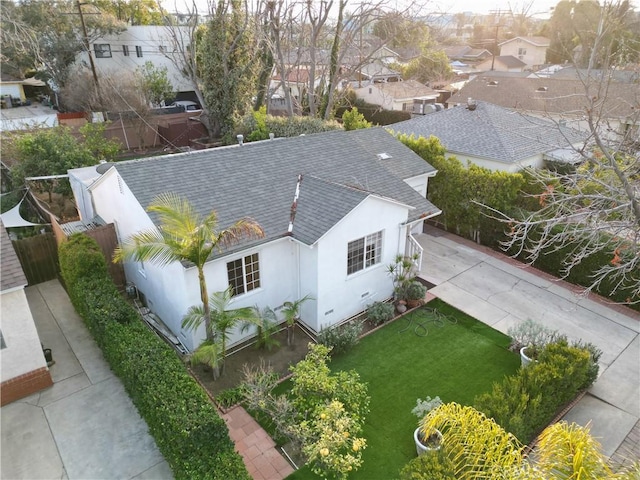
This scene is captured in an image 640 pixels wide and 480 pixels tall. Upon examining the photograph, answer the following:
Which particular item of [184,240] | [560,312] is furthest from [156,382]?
[560,312]

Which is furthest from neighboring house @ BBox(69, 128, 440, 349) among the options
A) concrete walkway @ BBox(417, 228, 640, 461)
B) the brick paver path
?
the brick paver path

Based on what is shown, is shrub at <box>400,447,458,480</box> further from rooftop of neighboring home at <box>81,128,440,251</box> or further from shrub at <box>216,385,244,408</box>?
rooftop of neighboring home at <box>81,128,440,251</box>

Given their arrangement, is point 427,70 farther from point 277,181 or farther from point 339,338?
point 339,338

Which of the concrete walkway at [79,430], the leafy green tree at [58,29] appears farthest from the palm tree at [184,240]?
the leafy green tree at [58,29]

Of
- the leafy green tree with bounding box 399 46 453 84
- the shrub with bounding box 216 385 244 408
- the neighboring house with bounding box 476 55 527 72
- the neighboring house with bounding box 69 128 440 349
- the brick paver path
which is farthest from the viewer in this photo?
the neighboring house with bounding box 476 55 527 72

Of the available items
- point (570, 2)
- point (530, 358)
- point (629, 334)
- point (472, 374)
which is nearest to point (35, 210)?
point (472, 374)

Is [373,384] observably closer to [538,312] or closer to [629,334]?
[538,312]

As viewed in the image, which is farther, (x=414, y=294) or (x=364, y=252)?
(x=414, y=294)
